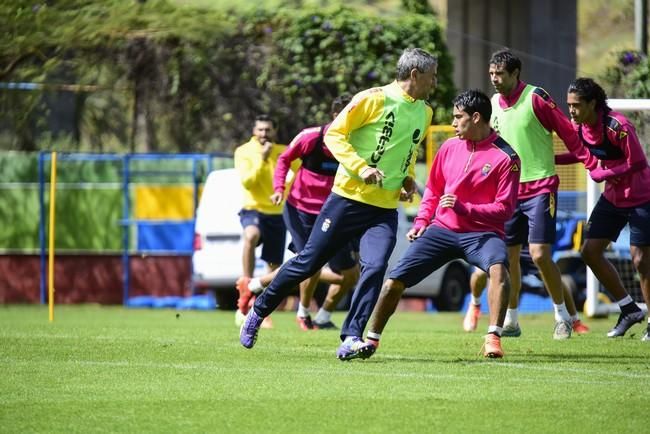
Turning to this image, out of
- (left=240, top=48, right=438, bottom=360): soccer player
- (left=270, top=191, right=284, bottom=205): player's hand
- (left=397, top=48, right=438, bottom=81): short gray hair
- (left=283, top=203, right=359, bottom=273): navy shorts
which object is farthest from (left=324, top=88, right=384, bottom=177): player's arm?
(left=283, top=203, right=359, bottom=273): navy shorts

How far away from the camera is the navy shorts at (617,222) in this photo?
12445mm

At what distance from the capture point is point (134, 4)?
80.9 ft

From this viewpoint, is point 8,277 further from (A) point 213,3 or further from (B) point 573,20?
(B) point 573,20

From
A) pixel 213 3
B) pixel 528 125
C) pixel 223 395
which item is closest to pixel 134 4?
pixel 213 3

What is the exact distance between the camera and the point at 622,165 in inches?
487

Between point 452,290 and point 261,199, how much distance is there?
21.2 feet

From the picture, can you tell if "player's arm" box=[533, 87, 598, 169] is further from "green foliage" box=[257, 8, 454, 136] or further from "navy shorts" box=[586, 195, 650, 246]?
"green foliage" box=[257, 8, 454, 136]

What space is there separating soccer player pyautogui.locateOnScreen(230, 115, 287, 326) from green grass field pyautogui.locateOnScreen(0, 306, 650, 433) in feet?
6.94

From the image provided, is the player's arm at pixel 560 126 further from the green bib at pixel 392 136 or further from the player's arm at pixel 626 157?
the green bib at pixel 392 136

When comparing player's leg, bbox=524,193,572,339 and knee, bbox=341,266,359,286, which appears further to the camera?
knee, bbox=341,266,359,286

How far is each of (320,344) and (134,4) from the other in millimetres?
13593

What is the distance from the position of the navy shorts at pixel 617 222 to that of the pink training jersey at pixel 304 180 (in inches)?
105

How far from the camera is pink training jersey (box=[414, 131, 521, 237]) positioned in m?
10.5

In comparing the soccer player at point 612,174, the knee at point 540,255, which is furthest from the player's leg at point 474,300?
the soccer player at point 612,174
